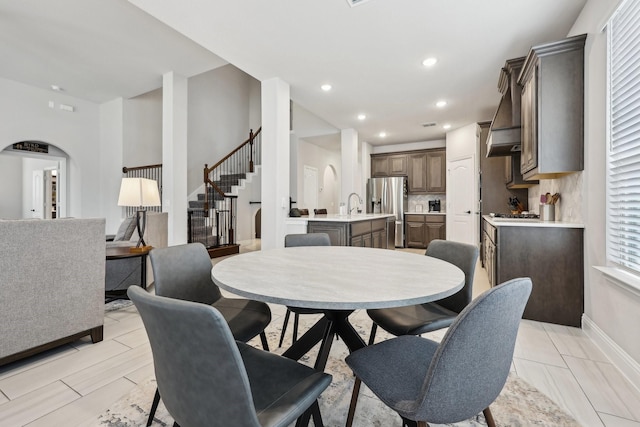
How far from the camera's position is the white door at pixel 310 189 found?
773 centimetres

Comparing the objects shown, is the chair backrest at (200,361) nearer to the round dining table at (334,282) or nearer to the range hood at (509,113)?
the round dining table at (334,282)

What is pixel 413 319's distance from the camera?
151cm

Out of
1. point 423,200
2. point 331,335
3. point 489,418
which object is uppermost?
point 423,200

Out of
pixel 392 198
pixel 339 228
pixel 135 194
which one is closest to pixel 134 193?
pixel 135 194

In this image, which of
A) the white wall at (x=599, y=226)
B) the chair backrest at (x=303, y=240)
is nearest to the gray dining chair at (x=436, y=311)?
the chair backrest at (x=303, y=240)

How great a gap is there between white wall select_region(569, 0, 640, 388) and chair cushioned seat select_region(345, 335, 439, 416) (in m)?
1.51

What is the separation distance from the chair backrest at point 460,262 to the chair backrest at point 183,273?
1.41m

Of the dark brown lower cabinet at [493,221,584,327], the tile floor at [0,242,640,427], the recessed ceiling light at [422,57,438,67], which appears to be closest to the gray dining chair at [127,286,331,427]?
the tile floor at [0,242,640,427]

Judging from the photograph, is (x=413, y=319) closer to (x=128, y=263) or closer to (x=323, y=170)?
(x=128, y=263)

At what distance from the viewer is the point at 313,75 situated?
12.1ft

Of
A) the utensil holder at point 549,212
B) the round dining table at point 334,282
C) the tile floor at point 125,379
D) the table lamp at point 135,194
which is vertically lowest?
the tile floor at point 125,379

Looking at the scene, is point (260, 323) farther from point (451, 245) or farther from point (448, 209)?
point (448, 209)

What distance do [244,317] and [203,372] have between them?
34.4 inches

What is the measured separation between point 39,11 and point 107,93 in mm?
2542
